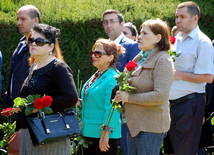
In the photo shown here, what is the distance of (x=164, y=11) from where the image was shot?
6.97 meters

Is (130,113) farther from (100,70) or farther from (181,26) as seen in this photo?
(181,26)

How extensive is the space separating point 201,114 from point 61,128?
2.30 meters

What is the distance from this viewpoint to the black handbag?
2928 mm

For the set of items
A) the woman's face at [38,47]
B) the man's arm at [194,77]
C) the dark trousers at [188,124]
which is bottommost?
the dark trousers at [188,124]

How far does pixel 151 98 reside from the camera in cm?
309

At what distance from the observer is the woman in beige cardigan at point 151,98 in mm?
3125

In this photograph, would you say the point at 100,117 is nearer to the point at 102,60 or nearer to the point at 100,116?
the point at 100,116

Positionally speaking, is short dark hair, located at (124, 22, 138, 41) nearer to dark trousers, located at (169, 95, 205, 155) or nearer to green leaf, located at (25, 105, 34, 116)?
dark trousers, located at (169, 95, 205, 155)

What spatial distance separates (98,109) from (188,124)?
4.63ft

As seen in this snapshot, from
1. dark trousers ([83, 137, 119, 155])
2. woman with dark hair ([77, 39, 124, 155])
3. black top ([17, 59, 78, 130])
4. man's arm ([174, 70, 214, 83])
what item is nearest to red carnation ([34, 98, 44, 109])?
black top ([17, 59, 78, 130])

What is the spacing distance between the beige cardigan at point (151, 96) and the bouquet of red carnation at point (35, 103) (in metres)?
0.79

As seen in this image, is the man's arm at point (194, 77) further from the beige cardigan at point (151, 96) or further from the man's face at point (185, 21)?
the beige cardigan at point (151, 96)

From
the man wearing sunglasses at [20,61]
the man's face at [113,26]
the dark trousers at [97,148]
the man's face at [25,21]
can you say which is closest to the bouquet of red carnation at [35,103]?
the dark trousers at [97,148]

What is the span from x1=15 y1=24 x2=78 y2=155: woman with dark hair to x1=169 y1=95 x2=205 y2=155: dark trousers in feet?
6.06
